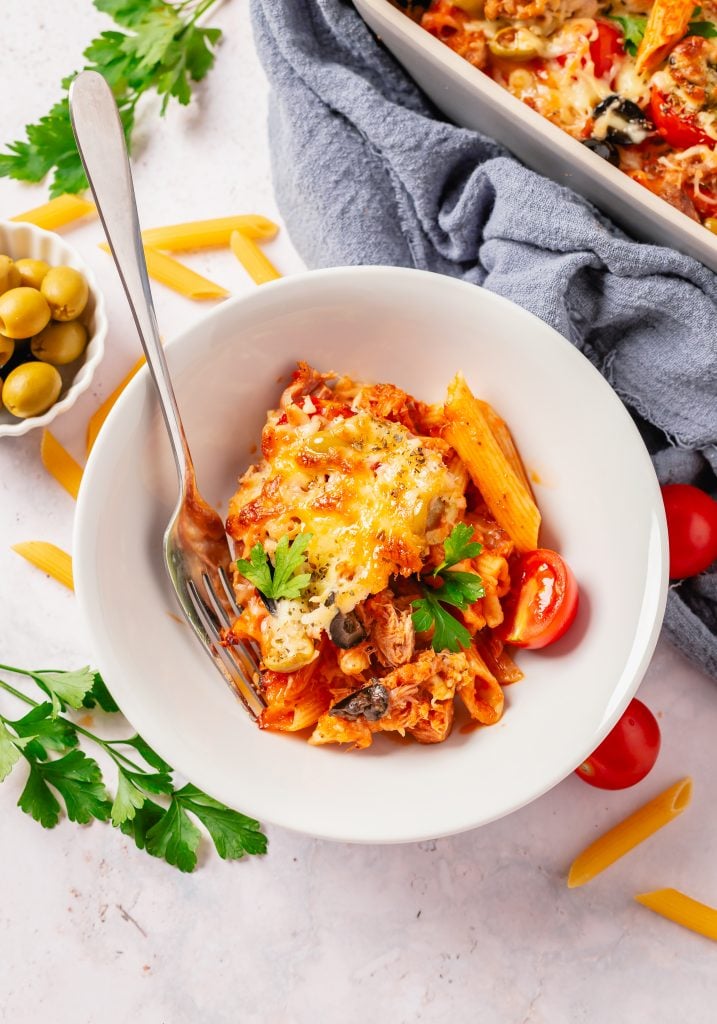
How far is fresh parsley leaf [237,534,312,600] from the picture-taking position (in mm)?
2324

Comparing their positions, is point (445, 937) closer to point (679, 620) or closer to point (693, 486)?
point (679, 620)

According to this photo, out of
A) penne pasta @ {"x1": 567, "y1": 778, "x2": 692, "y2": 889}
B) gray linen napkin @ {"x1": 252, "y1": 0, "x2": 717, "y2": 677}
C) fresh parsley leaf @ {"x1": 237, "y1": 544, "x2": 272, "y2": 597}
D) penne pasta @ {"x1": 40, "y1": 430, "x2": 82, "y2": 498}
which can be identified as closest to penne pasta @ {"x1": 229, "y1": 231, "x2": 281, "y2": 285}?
gray linen napkin @ {"x1": 252, "y1": 0, "x2": 717, "y2": 677}

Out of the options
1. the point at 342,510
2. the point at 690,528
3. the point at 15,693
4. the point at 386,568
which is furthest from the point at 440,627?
the point at 15,693

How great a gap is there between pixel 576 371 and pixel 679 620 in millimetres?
923

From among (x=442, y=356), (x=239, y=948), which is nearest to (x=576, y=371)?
(x=442, y=356)

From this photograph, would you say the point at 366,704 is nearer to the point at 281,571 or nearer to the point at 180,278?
the point at 281,571

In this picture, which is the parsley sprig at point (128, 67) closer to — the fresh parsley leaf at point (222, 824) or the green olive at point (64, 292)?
the green olive at point (64, 292)

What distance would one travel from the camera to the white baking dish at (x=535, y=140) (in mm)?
2703

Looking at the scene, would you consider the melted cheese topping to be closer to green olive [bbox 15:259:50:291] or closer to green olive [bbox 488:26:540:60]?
green olive [bbox 15:259:50:291]

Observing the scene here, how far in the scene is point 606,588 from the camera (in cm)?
251

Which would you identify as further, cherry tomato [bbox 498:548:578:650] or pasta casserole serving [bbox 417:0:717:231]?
pasta casserole serving [bbox 417:0:717:231]

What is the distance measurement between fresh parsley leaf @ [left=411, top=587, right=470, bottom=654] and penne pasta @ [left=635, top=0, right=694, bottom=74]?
5.58ft

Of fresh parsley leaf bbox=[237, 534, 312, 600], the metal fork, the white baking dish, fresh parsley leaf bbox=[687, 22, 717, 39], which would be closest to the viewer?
fresh parsley leaf bbox=[237, 534, 312, 600]

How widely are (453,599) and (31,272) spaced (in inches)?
66.8
